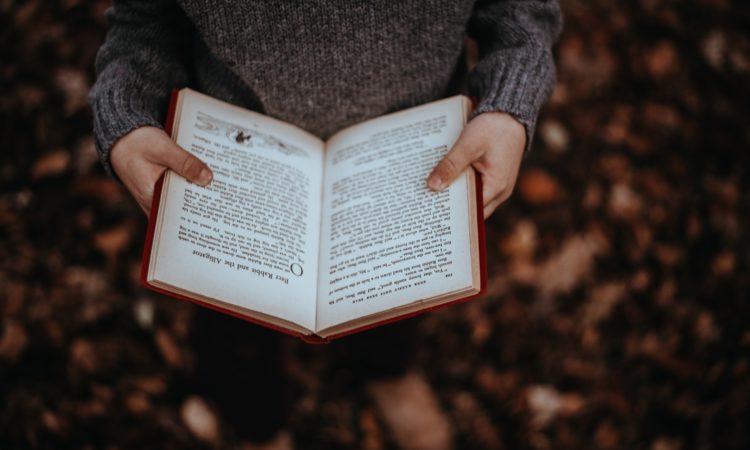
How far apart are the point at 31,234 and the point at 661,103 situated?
7.91ft

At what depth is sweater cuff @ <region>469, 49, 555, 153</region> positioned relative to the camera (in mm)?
927

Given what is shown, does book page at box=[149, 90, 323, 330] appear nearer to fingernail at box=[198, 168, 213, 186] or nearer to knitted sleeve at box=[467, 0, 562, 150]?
fingernail at box=[198, 168, 213, 186]

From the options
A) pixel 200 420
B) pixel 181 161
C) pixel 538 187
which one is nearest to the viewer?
pixel 181 161

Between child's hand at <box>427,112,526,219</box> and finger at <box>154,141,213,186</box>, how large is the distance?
0.38 m

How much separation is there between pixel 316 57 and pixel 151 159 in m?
0.33

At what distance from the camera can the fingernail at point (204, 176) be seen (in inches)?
33.3

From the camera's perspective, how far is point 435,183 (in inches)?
34.6

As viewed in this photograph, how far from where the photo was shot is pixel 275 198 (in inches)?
36.0

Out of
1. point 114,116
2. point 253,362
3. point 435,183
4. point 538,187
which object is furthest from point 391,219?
point 538,187

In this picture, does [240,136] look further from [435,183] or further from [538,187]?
[538,187]

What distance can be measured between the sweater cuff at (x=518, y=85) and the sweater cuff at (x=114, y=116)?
1.89 ft

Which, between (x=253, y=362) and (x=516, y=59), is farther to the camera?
(x=253, y=362)

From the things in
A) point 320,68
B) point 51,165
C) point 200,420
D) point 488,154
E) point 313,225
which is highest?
point 320,68

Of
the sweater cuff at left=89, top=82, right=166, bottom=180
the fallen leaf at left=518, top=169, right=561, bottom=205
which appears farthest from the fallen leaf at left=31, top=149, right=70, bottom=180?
the fallen leaf at left=518, top=169, right=561, bottom=205
